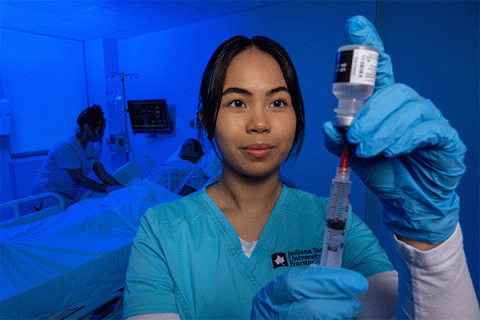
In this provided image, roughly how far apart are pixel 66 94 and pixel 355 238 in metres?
4.53

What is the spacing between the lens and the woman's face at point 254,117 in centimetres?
80

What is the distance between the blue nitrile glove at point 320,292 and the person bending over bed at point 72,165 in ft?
8.41

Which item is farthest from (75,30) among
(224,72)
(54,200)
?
(224,72)

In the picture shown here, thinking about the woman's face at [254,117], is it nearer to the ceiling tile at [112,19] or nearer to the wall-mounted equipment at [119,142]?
the ceiling tile at [112,19]

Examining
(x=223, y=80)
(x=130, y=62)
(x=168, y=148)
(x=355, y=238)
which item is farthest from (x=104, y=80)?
(x=355, y=238)

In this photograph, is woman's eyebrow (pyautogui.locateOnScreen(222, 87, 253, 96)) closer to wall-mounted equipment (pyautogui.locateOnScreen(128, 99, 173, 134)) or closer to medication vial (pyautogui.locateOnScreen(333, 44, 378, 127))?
medication vial (pyautogui.locateOnScreen(333, 44, 378, 127))

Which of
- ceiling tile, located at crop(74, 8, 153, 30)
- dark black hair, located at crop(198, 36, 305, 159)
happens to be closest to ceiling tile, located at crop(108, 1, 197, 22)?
ceiling tile, located at crop(74, 8, 153, 30)

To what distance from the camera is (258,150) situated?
806mm

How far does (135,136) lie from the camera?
4.20 m

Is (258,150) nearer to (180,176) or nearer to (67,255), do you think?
(67,255)

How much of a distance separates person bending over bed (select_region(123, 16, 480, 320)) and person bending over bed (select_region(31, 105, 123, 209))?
2152mm

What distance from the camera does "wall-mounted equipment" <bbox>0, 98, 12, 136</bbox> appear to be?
11.2 ft

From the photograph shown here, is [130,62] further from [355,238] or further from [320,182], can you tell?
[355,238]

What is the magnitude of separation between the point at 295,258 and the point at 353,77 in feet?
1.86
